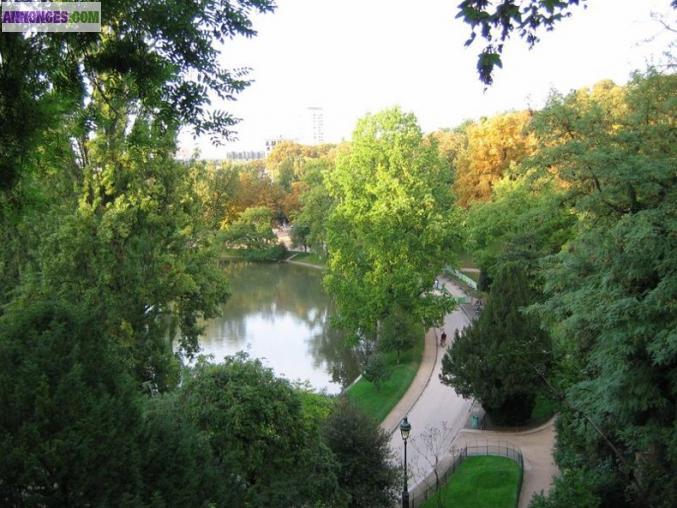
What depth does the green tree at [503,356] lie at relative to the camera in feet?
50.9

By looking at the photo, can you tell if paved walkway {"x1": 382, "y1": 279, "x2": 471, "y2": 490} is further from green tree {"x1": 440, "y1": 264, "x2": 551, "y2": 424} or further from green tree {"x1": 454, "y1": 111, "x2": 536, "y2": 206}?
green tree {"x1": 454, "y1": 111, "x2": 536, "y2": 206}

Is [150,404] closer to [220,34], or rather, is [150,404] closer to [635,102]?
[220,34]

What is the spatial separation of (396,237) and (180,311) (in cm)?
938

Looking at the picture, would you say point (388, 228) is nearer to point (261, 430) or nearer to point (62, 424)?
point (261, 430)

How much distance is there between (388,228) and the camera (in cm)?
2138

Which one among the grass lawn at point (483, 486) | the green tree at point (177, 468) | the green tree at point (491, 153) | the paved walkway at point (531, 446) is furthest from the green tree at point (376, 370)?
the green tree at point (491, 153)

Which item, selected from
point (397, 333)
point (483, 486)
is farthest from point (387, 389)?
point (483, 486)

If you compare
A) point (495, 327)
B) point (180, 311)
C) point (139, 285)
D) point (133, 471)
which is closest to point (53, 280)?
point (139, 285)

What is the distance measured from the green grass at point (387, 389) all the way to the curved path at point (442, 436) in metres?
0.24

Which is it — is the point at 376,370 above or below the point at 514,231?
below

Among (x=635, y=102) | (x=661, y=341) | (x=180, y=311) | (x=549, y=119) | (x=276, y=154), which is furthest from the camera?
(x=276, y=154)

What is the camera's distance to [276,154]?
7306 centimetres

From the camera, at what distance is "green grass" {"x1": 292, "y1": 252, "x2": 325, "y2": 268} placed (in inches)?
1818

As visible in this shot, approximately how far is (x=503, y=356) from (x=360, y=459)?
18.4ft
